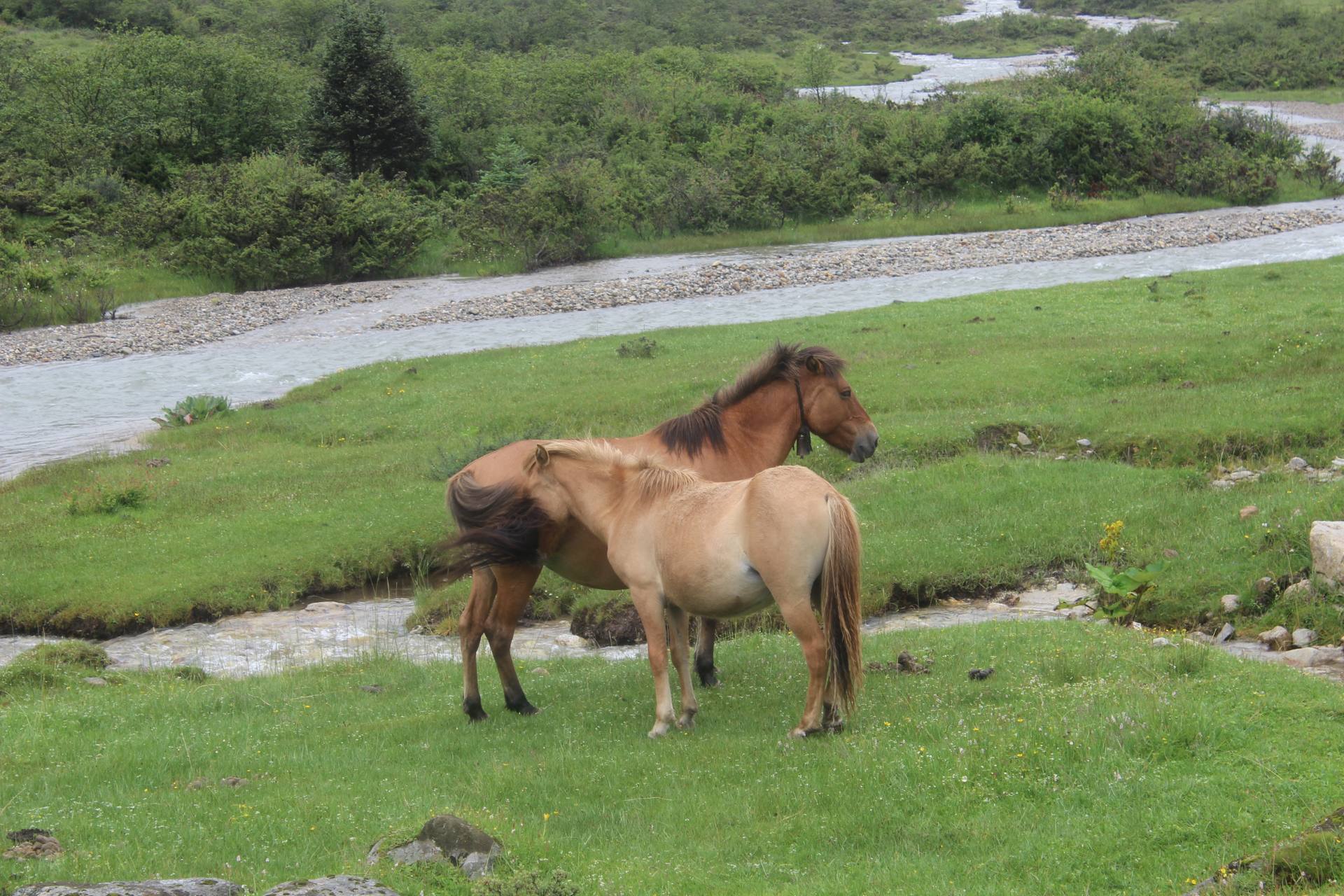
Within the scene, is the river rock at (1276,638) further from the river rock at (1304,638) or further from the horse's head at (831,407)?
the horse's head at (831,407)

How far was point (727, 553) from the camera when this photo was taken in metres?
8.81

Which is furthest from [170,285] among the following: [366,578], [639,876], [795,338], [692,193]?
[639,876]

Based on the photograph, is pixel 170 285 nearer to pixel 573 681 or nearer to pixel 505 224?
pixel 505 224

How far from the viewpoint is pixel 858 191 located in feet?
189

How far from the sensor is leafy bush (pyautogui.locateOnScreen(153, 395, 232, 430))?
26125 mm

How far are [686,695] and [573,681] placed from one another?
8.09 ft

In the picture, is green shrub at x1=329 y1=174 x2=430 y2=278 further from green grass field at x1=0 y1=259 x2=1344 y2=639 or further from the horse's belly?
the horse's belly

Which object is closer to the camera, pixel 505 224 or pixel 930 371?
pixel 930 371

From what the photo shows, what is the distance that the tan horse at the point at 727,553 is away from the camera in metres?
8.55

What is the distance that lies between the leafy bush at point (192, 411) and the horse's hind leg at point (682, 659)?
19583 mm

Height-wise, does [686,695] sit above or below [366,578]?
above

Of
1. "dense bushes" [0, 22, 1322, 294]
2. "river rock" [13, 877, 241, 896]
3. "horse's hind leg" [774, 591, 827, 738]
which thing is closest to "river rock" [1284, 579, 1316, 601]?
"horse's hind leg" [774, 591, 827, 738]

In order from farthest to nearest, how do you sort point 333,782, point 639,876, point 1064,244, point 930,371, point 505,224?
point 505,224
point 1064,244
point 930,371
point 333,782
point 639,876

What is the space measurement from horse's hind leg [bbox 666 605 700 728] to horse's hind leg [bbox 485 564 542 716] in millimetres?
1433
